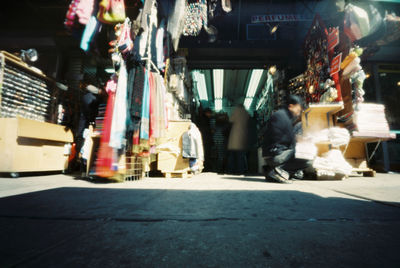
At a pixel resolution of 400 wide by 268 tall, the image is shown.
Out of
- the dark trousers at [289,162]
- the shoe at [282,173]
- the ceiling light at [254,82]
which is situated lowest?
the shoe at [282,173]

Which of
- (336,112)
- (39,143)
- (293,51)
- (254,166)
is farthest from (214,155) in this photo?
(39,143)

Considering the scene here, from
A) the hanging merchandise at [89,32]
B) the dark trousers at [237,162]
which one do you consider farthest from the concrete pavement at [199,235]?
the dark trousers at [237,162]

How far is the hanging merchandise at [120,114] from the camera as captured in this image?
2.40 m

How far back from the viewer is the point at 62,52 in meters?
6.02

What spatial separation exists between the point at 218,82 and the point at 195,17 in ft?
18.0

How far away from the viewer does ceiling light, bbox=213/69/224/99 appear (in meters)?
8.34

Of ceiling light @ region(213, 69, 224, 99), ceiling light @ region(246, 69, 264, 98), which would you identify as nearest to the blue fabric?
ceiling light @ region(213, 69, 224, 99)

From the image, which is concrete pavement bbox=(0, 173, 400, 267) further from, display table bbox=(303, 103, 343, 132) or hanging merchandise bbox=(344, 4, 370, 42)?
hanging merchandise bbox=(344, 4, 370, 42)

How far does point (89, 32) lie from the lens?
2.94 meters

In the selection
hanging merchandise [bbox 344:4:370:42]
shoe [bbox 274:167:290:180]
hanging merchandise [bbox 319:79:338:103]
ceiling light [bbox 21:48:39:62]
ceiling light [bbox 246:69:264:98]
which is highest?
ceiling light [bbox 246:69:264:98]

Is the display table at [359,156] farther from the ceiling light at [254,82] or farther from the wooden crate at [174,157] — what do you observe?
the ceiling light at [254,82]

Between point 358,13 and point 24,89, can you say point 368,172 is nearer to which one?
point 358,13

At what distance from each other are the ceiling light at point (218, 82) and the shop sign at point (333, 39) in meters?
4.77

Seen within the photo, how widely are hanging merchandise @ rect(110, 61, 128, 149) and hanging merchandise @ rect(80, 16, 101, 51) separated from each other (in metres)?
0.62
